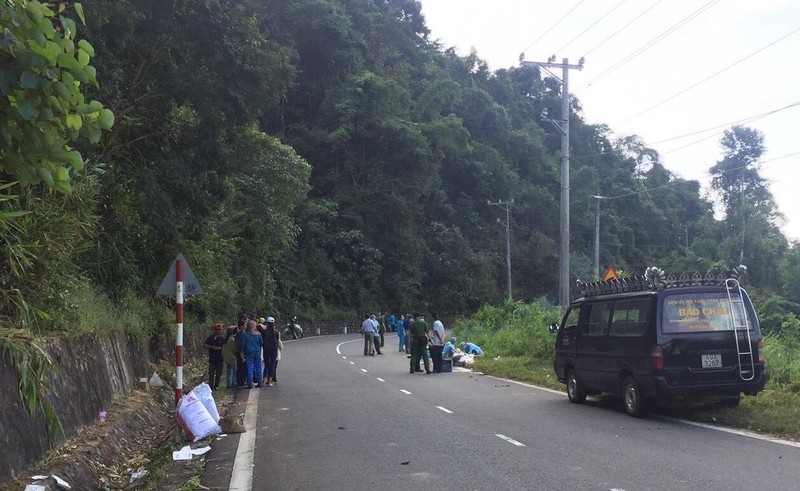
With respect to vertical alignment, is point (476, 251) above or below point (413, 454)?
above

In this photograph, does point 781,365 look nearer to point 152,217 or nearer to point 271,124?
point 152,217

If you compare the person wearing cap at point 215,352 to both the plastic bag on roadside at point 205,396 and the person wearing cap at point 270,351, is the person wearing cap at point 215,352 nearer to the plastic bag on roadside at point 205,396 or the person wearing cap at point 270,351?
the person wearing cap at point 270,351

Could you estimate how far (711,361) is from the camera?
11.2 metres

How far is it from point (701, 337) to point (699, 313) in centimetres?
40

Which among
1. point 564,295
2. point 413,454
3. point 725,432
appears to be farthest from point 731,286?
point 564,295

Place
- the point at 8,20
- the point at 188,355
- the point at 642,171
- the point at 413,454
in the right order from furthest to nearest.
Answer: the point at 642,171
the point at 188,355
the point at 413,454
the point at 8,20

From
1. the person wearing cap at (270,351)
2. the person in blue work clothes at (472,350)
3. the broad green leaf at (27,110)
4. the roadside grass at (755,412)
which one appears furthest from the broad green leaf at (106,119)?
the person in blue work clothes at (472,350)

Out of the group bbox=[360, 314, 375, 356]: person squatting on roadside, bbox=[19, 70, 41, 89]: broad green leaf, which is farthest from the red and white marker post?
bbox=[360, 314, 375, 356]: person squatting on roadside

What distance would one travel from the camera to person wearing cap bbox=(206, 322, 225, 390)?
689 inches

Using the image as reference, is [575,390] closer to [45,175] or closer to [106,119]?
[106,119]

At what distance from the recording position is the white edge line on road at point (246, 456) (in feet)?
25.5

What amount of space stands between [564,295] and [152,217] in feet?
46.3

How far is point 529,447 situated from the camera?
9414mm

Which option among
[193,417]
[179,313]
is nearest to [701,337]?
[193,417]
